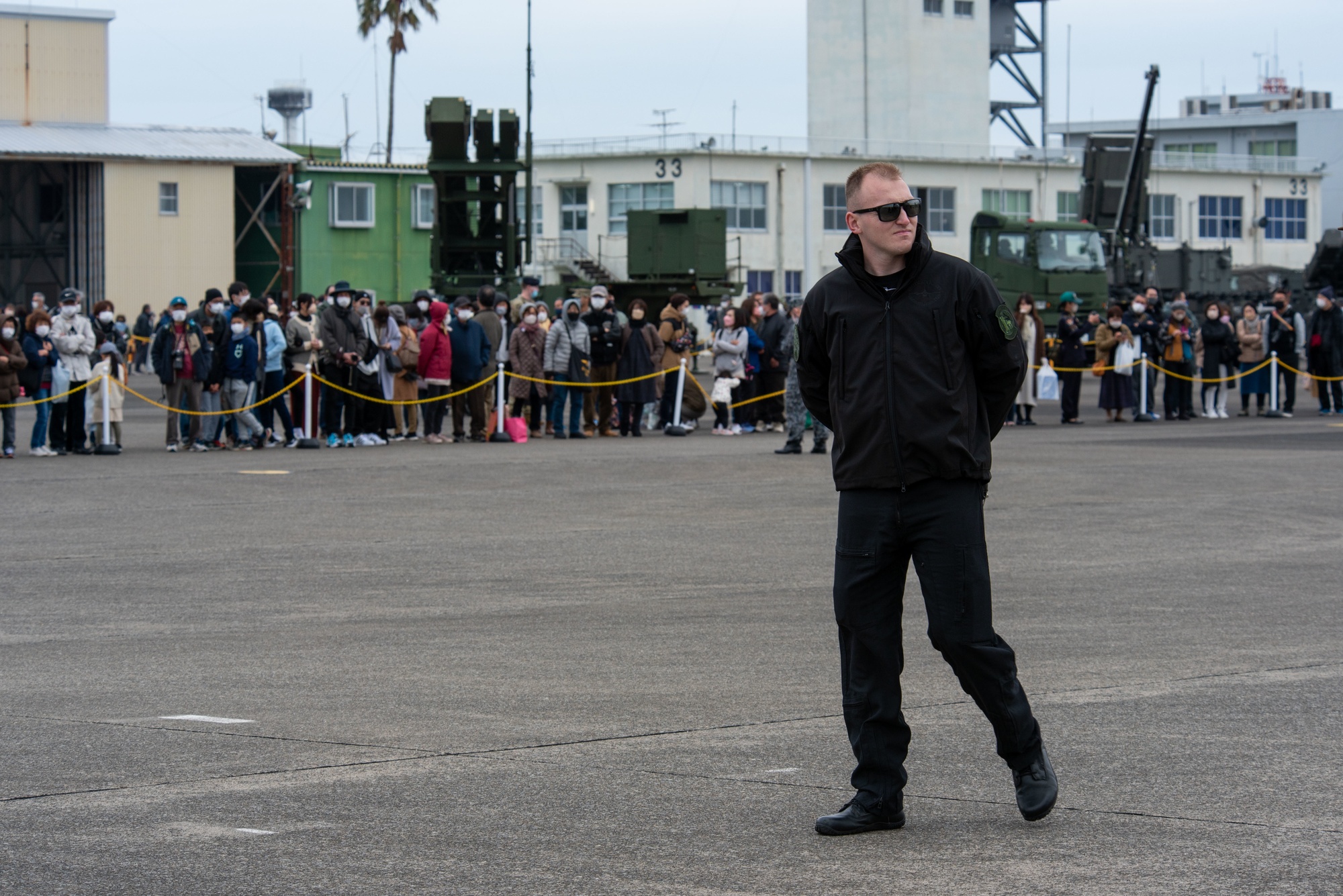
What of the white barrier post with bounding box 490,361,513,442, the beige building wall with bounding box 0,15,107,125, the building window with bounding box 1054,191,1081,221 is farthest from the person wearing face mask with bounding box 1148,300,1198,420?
the building window with bounding box 1054,191,1081,221

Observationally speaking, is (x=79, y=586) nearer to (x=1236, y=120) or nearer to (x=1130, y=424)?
(x=1130, y=424)

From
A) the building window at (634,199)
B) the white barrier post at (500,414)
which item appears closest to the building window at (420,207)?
the building window at (634,199)

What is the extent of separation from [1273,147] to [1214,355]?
7954 cm

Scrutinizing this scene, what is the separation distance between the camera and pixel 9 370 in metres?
20.6

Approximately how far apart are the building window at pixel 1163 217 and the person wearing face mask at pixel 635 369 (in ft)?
201

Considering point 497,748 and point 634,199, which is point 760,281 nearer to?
point 634,199

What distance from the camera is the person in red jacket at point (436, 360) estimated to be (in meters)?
23.5

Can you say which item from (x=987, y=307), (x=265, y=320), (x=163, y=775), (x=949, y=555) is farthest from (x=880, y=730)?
(x=265, y=320)

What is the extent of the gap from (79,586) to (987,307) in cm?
751

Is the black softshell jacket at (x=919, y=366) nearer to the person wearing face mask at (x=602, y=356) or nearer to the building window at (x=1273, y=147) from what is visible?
the person wearing face mask at (x=602, y=356)

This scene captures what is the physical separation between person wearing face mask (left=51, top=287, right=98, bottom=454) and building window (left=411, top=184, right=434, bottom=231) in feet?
130

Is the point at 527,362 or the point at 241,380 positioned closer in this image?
the point at 241,380

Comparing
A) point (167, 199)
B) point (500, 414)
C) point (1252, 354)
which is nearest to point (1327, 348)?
point (1252, 354)

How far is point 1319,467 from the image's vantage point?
767 inches
